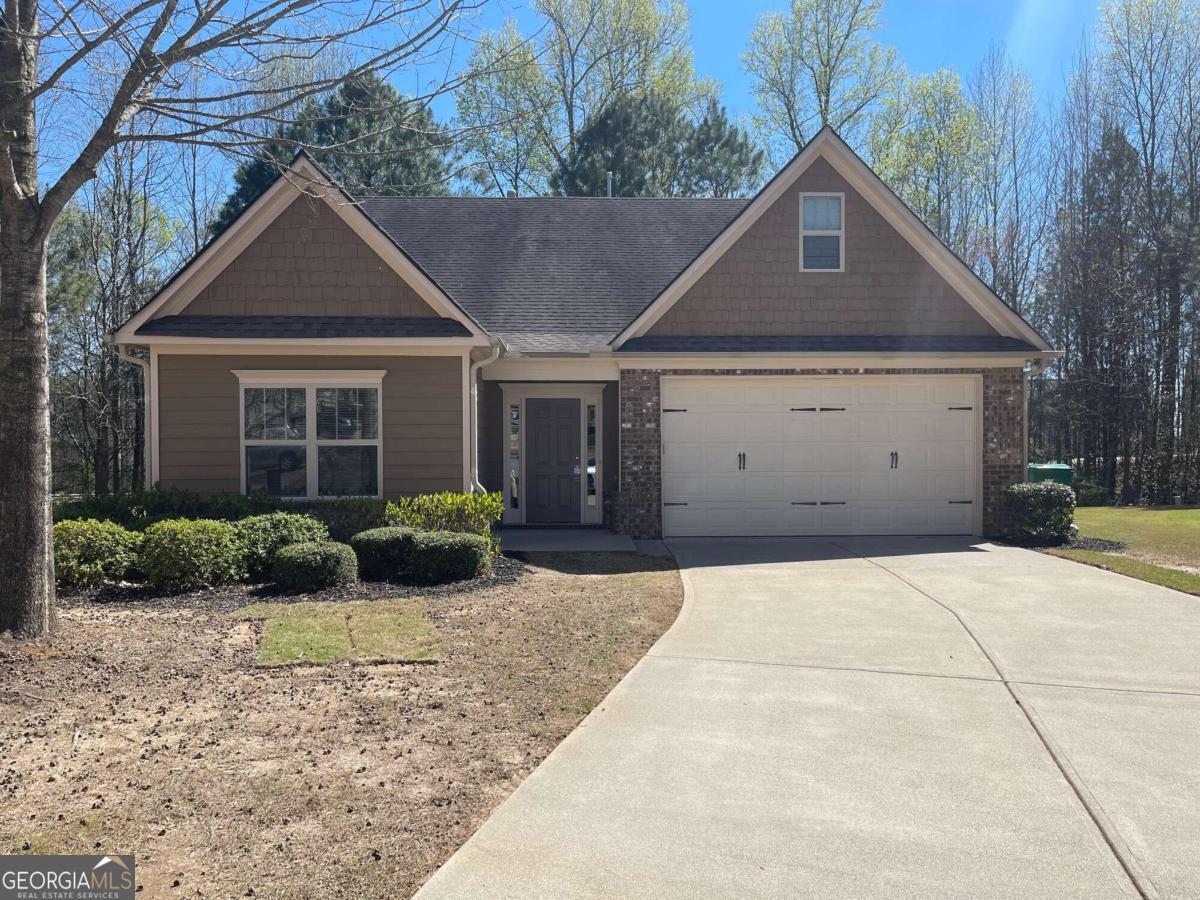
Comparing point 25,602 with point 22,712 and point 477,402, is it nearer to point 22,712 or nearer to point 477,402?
point 22,712

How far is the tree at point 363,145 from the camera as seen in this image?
720 cm

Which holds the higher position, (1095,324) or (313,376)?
(1095,324)

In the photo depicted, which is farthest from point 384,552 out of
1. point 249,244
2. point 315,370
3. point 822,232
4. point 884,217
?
point 884,217

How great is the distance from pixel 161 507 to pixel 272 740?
23.7 feet

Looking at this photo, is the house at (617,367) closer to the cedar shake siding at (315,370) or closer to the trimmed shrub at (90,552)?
the cedar shake siding at (315,370)

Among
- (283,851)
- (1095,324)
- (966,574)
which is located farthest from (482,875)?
(1095,324)

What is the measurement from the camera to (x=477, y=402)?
1402 cm

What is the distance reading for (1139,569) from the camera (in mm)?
11219

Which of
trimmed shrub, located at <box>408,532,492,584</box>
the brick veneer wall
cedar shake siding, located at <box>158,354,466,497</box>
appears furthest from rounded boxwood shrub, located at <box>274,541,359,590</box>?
the brick veneer wall

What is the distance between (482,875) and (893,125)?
32225 millimetres

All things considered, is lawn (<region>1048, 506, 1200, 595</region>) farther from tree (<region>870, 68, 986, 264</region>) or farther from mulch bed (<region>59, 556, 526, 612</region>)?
tree (<region>870, 68, 986, 264</region>)

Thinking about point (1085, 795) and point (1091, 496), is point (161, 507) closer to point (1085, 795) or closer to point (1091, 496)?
point (1085, 795)

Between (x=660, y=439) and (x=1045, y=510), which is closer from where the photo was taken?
(x=1045, y=510)

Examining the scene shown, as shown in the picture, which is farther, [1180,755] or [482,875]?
[1180,755]
